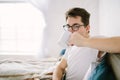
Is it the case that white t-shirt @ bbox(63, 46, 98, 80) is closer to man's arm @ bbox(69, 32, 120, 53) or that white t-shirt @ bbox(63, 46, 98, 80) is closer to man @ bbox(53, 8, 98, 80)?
man @ bbox(53, 8, 98, 80)

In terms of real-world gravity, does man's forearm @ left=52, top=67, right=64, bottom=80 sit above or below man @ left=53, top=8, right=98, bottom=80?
below

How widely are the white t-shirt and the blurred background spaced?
227cm

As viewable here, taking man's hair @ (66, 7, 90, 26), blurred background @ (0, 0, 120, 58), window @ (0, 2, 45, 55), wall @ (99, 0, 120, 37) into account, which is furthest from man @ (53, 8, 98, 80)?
window @ (0, 2, 45, 55)

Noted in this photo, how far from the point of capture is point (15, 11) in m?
3.92

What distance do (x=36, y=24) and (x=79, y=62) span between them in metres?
2.64

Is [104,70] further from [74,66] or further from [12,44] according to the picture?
[12,44]

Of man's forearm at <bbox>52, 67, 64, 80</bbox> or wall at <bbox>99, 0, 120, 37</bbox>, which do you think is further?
wall at <bbox>99, 0, 120, 37</bbox>

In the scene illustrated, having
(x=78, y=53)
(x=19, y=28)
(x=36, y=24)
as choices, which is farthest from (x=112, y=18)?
(x=19, y=28)

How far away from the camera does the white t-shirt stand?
1.32 meters

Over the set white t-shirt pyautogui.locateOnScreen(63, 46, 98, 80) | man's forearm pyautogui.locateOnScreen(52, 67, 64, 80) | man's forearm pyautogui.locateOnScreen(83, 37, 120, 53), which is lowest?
man's forearm pyautogui.locateOnScreen(52, 67, 64, 80)

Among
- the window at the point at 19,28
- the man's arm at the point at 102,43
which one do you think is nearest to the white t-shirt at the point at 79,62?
the man's arm at the point at 102,43

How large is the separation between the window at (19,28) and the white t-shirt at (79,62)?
251 centimetres

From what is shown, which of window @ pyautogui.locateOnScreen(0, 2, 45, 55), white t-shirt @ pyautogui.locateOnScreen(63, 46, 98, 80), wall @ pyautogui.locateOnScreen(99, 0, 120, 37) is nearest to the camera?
white t-shirt @ pyautogui.locateOnScreen(63, 46, 98, 80)

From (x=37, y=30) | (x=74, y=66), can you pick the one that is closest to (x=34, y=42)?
(x=37, y=30)
